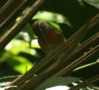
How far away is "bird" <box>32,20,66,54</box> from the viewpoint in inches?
49.7

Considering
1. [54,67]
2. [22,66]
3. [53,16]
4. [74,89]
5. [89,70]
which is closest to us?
[54,67]

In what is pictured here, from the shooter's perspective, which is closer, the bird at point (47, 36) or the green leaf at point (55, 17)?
the green leaf at point (55, 17)

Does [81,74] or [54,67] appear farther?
[81,74]

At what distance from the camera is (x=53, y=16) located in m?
1.28

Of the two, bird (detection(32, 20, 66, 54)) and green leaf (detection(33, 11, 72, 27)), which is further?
bird (detection(32, 20, 66, 54))

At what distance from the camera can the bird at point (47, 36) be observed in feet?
4.14

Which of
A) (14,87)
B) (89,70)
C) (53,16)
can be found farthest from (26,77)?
(53,16)

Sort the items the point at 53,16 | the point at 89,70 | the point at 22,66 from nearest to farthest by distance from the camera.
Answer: the point at 89,70 < the point at 53,16 < the point at 22,66

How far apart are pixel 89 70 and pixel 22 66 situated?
2.48ft

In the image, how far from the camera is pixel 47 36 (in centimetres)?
147

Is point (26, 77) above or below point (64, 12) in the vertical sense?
below

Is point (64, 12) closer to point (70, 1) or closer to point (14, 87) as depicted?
point (70, 1)

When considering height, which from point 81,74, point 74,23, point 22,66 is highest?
point 22,66

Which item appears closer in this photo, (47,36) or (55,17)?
(55,17)
